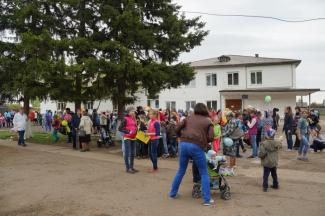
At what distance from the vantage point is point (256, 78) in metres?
42.4

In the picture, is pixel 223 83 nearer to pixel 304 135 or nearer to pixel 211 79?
pixel 211 79

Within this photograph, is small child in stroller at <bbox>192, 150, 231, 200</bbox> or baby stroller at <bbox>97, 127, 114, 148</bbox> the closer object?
small child in stroller at <bbox>192, 150, 231, 200</bbox>

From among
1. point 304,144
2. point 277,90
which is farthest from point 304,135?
point 277,90

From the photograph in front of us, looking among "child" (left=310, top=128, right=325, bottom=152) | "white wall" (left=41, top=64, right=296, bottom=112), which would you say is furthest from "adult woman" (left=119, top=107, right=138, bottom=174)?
"white wall" (left=41, top=64, right=296, bottom=112)

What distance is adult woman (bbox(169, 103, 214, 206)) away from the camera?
780 centimetres

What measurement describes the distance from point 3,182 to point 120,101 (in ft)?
29.5

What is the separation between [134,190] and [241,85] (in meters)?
35.0

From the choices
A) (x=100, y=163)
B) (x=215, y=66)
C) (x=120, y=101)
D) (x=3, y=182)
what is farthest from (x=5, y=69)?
(x=215, y=66)

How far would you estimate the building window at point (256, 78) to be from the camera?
4219 centimetres

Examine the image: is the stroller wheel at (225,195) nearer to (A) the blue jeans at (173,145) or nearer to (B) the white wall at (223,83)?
(A) the blue jeans at (173,145)

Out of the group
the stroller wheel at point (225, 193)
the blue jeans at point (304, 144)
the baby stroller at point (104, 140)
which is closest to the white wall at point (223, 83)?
the baby stroller at point (104, 140)

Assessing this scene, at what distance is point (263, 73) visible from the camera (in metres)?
42.0

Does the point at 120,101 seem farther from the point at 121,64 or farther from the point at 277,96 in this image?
the point at 277,96

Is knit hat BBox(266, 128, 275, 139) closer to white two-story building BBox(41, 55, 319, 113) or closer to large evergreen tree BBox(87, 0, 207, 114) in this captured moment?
large evergreen tree BBox(87, 0, 207, 114)
